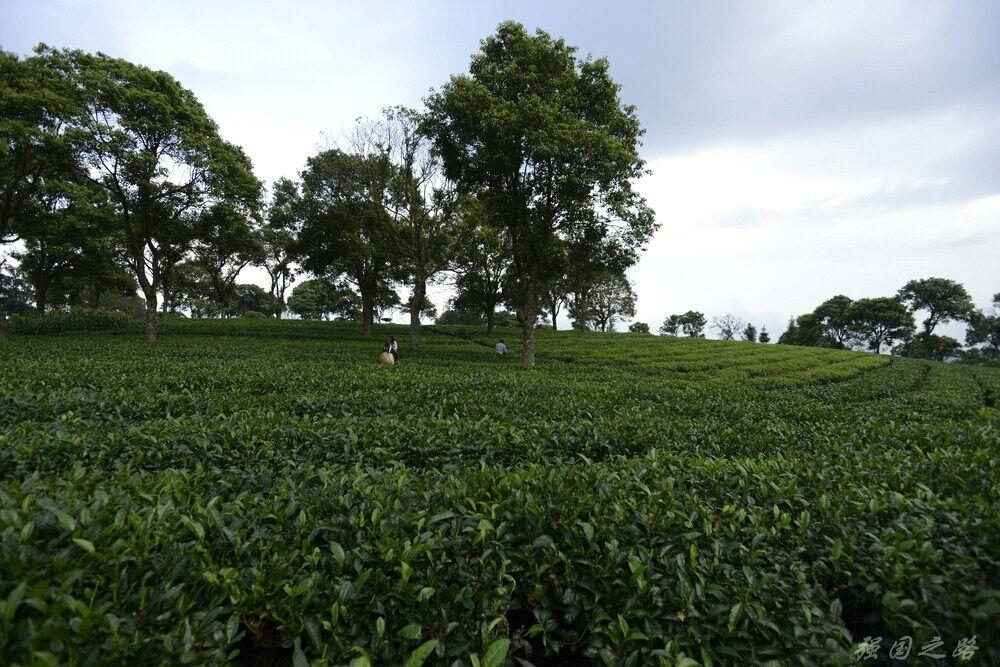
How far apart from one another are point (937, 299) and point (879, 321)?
7.32 metres

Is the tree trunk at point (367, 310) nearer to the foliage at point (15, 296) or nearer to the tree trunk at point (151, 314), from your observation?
the tree trunk at point (151, 314)

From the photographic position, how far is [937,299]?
6775 centimetres

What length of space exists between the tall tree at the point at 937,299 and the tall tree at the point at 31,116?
311ft

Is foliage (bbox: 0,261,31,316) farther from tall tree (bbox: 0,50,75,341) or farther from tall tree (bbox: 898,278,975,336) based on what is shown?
tall tree (bbox: 898,278,975,336)

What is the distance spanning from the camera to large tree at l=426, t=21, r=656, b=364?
20.9 meters

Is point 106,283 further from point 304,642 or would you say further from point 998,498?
point 998,498

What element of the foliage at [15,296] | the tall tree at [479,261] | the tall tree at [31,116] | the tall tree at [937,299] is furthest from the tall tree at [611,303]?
the foliage at [15,296]

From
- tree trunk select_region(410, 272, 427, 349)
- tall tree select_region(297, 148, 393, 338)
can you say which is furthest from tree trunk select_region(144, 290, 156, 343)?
tree trunk select_region(410, 272, 427, 349)

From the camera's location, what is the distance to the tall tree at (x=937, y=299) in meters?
66.1

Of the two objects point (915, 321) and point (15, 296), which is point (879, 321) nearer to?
point (915, 321)

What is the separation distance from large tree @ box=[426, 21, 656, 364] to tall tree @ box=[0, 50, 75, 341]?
1669cm
